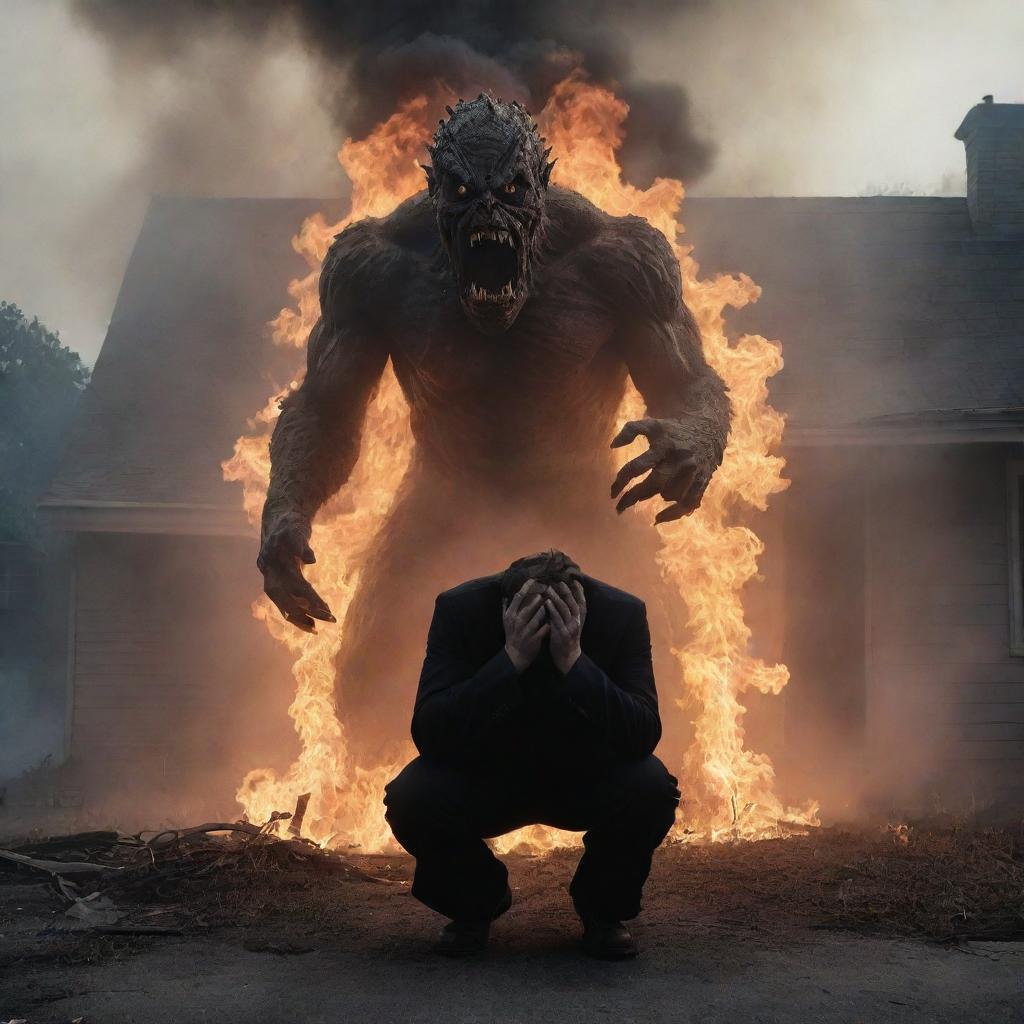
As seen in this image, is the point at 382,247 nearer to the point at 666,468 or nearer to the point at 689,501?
the point at 666,468

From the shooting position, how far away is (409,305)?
430cm

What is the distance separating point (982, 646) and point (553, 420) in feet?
22.2

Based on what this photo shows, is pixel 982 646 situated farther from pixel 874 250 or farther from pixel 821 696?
pixel 874 250

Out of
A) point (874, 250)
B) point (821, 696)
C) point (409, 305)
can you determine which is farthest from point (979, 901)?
point (874, 250)

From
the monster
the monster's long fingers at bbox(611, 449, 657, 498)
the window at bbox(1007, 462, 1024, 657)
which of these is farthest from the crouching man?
the window at bbox(1007, 462, 1024, 657)

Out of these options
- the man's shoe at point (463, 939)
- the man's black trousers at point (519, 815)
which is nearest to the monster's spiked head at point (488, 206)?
the man's black trousers at point (519, 815)

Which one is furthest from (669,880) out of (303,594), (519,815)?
(303,594)

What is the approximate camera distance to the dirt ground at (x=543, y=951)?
293cm

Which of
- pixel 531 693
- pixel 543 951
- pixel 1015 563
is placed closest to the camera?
pixel 531 693

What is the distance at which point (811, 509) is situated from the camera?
1033cm

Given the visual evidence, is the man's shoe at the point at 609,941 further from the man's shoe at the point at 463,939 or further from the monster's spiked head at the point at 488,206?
the monster's spiked head at the point at 488,206

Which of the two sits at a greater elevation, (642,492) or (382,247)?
(382,247)

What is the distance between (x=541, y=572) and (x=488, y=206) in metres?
1.23

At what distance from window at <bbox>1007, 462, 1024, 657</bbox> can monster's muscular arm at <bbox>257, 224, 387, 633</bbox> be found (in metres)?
7.07
